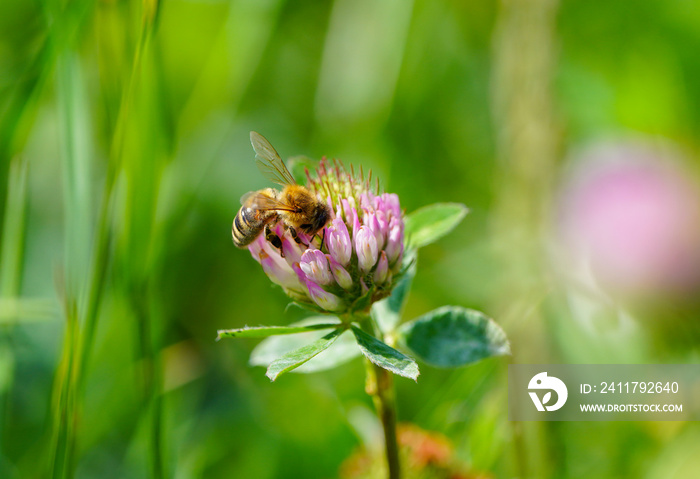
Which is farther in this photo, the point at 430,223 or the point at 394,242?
the point at 430,223

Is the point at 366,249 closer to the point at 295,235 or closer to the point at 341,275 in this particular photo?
the point at 341,275

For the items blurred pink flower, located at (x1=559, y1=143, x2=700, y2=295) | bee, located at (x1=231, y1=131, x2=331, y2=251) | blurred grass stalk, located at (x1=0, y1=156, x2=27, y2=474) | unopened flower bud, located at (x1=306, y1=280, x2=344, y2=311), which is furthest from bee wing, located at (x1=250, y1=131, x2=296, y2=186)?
blurred pink flower, located at (x1=559, y1=143, x2=700, y2=295)

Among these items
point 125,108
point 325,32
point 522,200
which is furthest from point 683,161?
point 125,108

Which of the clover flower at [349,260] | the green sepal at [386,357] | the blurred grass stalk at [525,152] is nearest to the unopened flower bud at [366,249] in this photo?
the clover flower at [349,260]

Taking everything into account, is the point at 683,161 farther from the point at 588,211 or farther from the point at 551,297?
the point at 551,297

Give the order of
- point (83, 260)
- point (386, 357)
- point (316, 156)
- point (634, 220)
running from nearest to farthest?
point (386, 357) → point (83, 260) → point (634, 220) → point (316, 156)

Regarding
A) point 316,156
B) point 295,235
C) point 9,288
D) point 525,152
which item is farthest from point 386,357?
point 316,156
